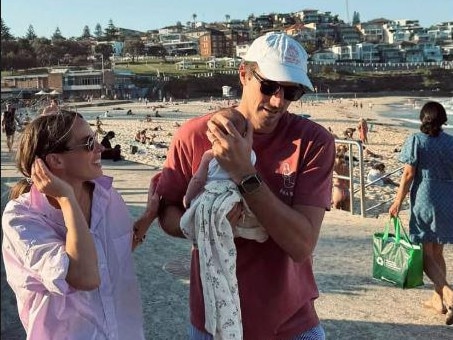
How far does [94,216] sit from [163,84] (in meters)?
86.9

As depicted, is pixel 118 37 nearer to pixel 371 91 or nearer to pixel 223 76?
pixel 223 76

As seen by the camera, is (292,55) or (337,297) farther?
(337,297)

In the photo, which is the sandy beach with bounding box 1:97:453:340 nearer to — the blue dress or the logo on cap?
the blue dress

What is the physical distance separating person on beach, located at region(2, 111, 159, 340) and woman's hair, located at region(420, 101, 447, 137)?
8.76 ft

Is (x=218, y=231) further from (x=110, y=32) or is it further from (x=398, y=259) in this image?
(x=110, y=32)

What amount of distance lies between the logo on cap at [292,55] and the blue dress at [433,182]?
238 centimetres

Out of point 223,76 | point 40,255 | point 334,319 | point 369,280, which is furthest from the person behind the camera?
point 223,76

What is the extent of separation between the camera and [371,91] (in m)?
91.7

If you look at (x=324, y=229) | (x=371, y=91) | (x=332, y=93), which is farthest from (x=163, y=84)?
(x=324, y=229)

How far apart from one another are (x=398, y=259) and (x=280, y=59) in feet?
9.31

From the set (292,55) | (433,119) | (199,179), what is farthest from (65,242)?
(433,119)

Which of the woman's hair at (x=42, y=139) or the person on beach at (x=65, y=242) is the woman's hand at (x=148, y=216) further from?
the woman's hair at (x=42, y=139)

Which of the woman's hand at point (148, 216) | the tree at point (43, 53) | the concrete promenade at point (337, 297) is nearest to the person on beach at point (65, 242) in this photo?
the woman's hand at point (148, 216)

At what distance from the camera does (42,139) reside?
1.67 meters
